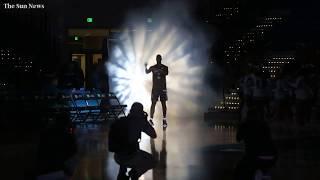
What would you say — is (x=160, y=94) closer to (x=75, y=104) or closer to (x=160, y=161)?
(x=75, y=104)

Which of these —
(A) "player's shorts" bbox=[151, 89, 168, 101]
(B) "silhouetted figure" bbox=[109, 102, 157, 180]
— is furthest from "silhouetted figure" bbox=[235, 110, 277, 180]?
(A) "player's shorts" bbox=[151, 89, 168, 101]

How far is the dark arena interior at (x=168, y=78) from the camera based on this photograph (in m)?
14.5

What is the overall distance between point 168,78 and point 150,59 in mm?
Result: 961

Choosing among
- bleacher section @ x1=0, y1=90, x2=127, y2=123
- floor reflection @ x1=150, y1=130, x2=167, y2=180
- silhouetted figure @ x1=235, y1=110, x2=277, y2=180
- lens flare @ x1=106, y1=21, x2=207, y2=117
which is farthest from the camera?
lens flare @ x1=106, y1=21, x2=207, y2=117

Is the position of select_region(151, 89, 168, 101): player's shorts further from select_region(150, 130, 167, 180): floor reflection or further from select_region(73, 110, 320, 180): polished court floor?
select_region(150, 130, 167, 180): floor reflection

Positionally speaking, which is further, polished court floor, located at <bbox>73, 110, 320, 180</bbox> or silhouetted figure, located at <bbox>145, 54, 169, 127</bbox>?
silhouetted figure, located at <bbox>145, 54, 169, 127</bbox>

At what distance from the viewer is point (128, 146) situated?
31.7 ft

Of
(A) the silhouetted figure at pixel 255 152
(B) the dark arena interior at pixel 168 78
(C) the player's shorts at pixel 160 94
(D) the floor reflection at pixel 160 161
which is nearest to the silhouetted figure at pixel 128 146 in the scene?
(A) the silhouetted figure at pixel 255 152

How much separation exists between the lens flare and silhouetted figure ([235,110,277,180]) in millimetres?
A: 16163

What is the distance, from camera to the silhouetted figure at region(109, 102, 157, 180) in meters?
9.65

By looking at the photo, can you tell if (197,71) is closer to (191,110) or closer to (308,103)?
(191,110)

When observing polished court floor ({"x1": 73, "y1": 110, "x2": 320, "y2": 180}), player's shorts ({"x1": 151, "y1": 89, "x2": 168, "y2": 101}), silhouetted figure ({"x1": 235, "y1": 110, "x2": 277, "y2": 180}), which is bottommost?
polished court floor ({"x1": 73, "y1": 110, "x2": 320, "y2": 180})

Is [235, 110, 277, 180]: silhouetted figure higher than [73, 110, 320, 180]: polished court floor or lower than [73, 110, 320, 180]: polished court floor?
higher

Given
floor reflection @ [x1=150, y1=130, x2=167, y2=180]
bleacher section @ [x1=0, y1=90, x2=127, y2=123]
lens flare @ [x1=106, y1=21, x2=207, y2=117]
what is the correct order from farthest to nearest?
lens flare @ [x1=106, y1=21, x2=207, y2=117] < bleacher section @ [x1=0, y1=90, x2=127, y2=123] < floor reflection @ [x1=150, y1=130, x2=167, y2=180]
